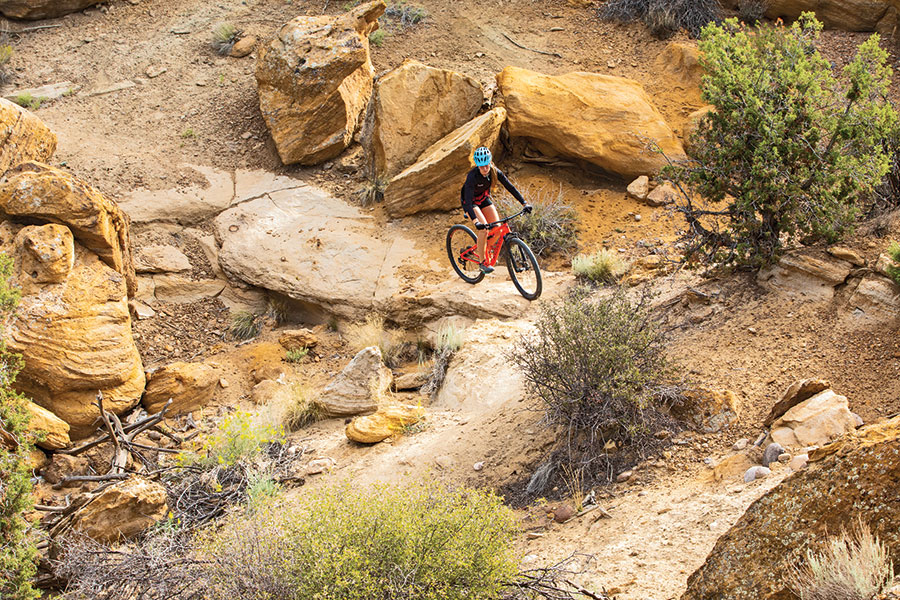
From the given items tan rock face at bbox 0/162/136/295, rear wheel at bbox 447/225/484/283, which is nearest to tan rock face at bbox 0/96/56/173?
tan rock face at bbox 0/162/136/295

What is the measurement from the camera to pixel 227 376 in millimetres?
Result: 10297

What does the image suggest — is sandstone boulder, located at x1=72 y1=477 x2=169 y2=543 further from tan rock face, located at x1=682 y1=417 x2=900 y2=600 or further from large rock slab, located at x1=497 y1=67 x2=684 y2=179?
large rock slab, located at x1=497 y1=67 x2=684 y2=179

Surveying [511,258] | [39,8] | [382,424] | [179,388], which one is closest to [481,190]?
[511,258]

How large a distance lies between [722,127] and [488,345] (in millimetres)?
3541

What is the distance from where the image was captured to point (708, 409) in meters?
6.02

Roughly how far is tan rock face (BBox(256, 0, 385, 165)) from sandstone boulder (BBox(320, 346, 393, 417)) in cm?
603

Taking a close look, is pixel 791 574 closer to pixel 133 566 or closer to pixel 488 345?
pixel 133 566

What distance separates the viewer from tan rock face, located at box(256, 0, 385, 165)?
12.9 metres

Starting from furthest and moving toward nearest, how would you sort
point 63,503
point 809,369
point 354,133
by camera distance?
→ point 354,133 → point 63,503 → point 809,369

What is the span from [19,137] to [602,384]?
29.9 feet

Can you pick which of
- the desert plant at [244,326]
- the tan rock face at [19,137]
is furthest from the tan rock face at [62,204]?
the desert plant at [244,326]

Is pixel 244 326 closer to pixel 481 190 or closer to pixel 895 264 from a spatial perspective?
pixel 481 190

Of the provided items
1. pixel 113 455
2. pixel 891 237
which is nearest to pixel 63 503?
pixel 113 455

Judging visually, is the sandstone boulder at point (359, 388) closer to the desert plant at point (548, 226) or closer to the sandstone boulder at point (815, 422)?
the desert plant at point (548, 226)
